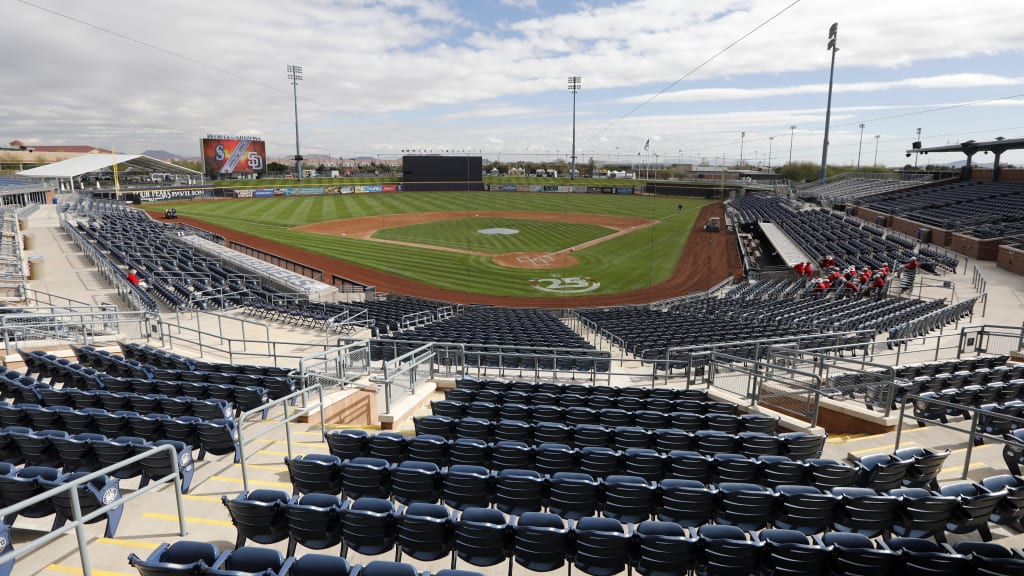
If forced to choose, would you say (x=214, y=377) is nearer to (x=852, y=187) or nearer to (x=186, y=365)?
(x=186, y=365)

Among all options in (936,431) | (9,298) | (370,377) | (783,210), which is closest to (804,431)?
(936,431)

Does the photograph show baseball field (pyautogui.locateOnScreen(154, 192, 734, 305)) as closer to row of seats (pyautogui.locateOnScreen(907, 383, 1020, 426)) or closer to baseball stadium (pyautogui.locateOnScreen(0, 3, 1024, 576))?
baseball stadium (pyautogui.locateOnScreen(0, 3, 1024, 576))

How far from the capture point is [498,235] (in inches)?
2020

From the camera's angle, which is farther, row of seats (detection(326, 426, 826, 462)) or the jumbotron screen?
the jumbotron screen

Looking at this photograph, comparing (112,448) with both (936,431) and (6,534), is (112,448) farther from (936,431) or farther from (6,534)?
(936,431)

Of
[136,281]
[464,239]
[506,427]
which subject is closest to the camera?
[506,427]

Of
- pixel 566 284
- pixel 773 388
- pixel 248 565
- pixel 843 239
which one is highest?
pixel 843 239

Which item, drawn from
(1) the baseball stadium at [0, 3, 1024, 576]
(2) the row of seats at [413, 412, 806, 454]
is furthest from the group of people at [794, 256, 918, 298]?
(2) the row of seats at [413, 412, 806, 454]

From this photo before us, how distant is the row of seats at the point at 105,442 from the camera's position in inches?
244

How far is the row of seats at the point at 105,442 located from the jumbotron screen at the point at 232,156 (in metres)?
94.0

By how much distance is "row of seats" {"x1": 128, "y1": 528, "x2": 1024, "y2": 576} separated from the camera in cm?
414

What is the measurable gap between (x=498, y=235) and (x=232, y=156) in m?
63.2

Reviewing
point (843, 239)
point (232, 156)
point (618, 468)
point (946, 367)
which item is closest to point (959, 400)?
point (946, 367)

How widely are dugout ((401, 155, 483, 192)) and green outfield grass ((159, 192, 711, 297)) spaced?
5.10 meters
